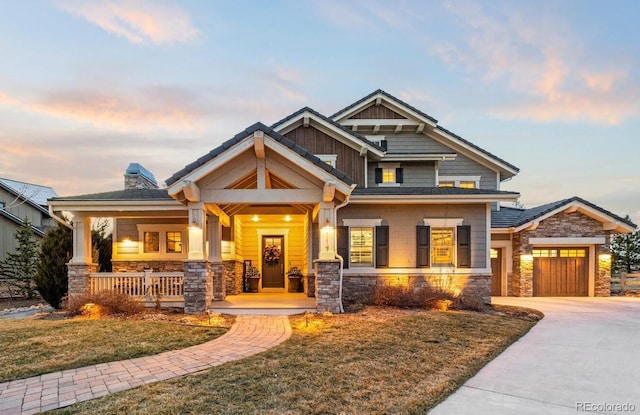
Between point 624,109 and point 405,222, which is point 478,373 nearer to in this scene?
point 405,222

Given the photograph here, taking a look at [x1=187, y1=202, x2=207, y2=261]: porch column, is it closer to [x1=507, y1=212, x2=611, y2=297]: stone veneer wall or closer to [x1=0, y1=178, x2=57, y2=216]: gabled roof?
[x1=507, y1=212, x2=611, y2=297]: stone veneer wall

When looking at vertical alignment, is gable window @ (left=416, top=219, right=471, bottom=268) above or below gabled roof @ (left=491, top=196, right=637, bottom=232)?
below

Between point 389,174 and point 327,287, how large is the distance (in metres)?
6.44

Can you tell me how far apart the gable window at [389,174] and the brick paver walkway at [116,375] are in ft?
28.4

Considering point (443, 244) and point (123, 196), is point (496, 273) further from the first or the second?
point (123, 196)

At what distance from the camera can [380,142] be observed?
15422 mm

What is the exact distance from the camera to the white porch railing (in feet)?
34.0

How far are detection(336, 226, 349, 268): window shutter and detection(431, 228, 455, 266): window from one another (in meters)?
2.72

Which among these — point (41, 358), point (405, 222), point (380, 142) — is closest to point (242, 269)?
point (405, 222)

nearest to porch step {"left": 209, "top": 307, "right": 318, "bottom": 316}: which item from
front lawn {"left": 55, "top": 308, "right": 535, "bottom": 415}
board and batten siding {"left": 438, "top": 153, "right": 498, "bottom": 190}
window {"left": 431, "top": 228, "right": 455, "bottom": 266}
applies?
front lawn {"left": 55, "top": 308, "right": 535, "bottom": 415}

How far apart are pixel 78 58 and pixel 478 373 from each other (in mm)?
13841

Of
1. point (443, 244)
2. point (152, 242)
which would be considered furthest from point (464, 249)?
point (152, 242)

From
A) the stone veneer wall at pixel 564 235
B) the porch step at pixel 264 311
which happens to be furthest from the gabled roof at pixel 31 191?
the stone veneer wall at pixel 564 235

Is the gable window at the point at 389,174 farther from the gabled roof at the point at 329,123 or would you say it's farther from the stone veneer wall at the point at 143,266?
the stone veneer wall at the point at 143,266
